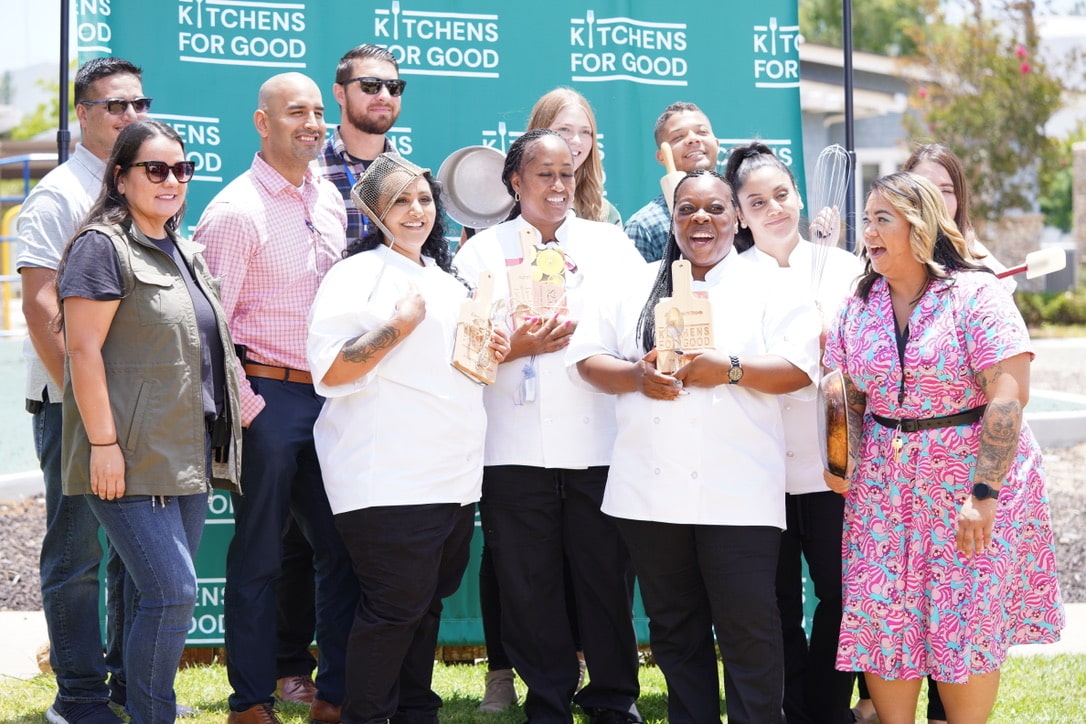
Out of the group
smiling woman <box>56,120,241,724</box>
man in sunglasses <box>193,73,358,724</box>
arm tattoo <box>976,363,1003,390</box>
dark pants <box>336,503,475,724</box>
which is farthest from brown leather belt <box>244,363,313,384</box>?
arm tattoo <box>976,363,1003,390</box>

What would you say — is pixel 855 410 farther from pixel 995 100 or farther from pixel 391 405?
pixel 995 100

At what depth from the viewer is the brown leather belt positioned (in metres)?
4.46

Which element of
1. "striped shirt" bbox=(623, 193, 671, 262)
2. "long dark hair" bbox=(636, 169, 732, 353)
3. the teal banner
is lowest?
"long dark hair" bbox=(636, 169, 732, 353)

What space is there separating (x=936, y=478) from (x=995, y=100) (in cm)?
2001

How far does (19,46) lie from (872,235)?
3265 centimetres

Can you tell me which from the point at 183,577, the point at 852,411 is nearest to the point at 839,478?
the point at 852,411

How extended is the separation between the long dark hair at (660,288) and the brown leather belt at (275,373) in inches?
48.6

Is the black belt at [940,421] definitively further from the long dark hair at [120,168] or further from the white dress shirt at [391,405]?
the long dark hair at [120,168]

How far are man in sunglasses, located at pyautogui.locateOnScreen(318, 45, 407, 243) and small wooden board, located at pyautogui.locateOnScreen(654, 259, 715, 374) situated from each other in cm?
143

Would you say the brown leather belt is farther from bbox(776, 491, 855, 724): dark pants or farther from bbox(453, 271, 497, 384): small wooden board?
bbox(776, 491, 855, 724): dark pants

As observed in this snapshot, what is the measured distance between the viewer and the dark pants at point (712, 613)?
392 centimetres

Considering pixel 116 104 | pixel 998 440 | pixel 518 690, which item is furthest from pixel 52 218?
pixel 998 440

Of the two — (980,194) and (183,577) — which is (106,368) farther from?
(980,194)

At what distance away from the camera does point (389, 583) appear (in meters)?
4.08
